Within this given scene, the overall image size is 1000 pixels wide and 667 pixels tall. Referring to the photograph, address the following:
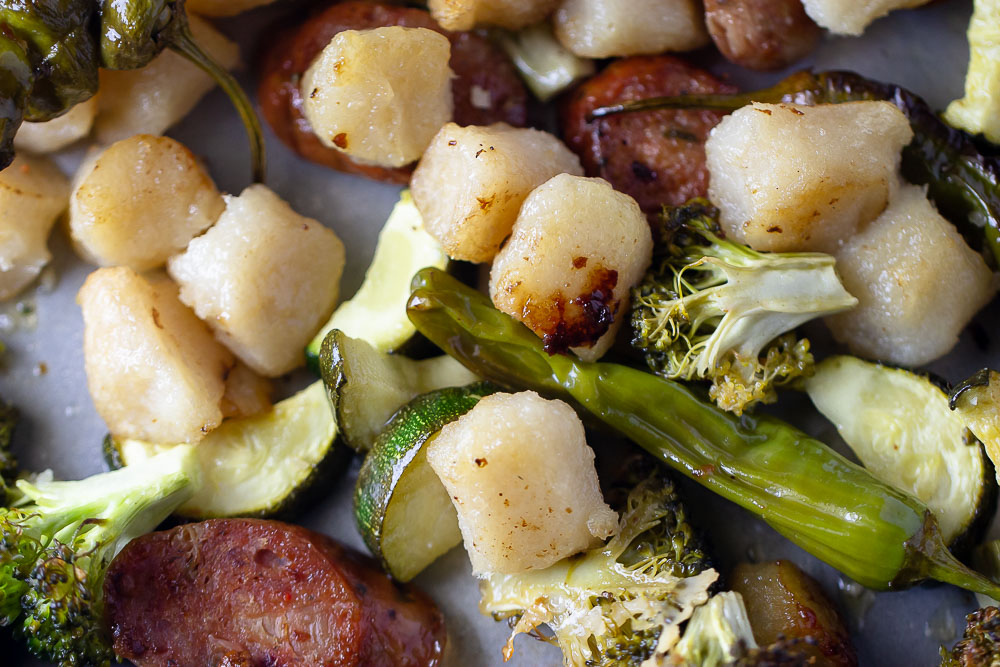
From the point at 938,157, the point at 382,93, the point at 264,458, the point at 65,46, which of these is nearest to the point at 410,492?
the point at 264,458

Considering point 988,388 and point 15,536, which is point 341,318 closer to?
point 15,536

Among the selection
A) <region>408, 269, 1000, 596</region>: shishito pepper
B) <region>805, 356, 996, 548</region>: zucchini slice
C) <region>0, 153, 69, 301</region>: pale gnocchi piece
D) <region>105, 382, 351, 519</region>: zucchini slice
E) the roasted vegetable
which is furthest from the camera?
<region>0, 153, 69, 301</region>: pale gnocchi piece

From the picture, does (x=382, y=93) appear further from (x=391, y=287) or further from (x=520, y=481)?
(x=520, y=481)

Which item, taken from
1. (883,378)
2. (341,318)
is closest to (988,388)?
(883,378)

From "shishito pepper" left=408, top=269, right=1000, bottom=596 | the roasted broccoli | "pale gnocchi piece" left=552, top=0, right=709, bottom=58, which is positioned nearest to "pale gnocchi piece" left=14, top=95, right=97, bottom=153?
"shishito pepper" left=408, top=269, right=1000, bottom=596

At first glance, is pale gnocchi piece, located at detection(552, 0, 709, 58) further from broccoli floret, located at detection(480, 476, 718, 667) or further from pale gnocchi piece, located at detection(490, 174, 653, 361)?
broccoli floret, located at detection(480, 476, 718, 667)

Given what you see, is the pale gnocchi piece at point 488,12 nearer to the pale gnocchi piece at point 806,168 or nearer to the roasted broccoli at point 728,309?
the pale gnocchi piece at point 806,168
